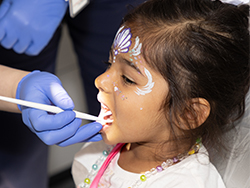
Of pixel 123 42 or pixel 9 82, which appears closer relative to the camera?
pixel 123 42

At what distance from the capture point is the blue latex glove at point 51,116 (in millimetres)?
822

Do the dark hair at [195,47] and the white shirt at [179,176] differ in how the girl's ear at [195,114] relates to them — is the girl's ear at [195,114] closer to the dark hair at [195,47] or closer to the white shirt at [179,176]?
the dark hair at [195,47]

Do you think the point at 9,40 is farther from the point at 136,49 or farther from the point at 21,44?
the point at 136,49

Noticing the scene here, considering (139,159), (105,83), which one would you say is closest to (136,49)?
(105,83)

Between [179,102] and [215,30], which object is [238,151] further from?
[215,30]

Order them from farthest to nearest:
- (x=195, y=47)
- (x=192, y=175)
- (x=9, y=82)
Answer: (x=9, y=82) < (x=192, y=175) < (x=195, y=47)

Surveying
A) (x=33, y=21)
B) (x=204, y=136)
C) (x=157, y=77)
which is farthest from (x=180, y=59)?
(x=33, y=21)

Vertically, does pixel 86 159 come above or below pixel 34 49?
below

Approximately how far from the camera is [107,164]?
99 cm

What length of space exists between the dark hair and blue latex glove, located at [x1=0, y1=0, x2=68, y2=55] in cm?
41

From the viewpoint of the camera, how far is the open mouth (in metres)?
0.87

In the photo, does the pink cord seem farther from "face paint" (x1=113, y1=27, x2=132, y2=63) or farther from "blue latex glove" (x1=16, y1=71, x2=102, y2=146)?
"face paint" (x1=113, y1=27, x2=132, y2=63)

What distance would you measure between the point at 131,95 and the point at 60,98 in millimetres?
205

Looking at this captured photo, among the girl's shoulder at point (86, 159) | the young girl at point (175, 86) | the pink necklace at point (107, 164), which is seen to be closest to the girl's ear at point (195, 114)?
the young girl at point (175, 86)
